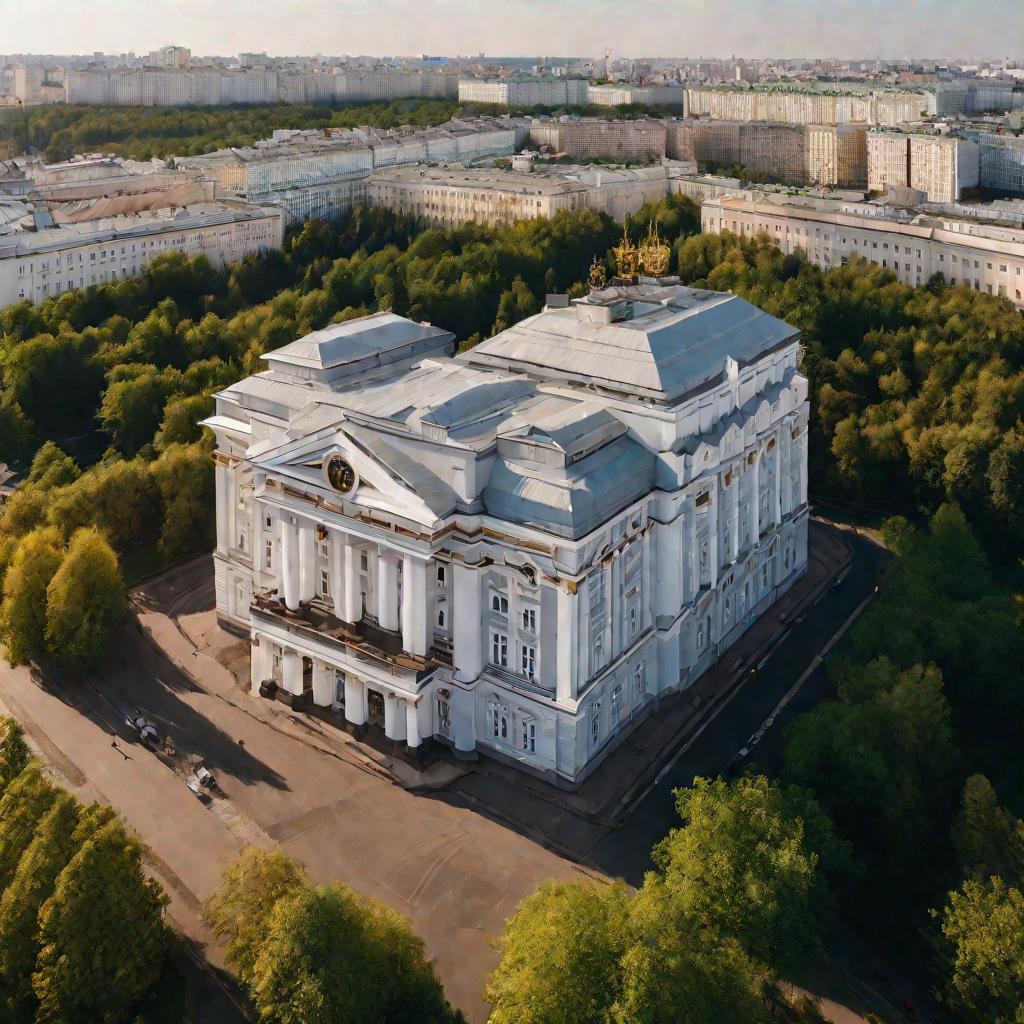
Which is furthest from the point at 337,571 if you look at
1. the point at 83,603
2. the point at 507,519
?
the point at 83,603

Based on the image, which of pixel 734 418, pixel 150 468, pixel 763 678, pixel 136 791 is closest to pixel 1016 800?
pixel 763 678

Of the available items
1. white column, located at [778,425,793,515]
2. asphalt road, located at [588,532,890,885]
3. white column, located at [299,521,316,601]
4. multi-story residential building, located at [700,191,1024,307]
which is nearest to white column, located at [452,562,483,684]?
white column, located at [299,521,316,601]

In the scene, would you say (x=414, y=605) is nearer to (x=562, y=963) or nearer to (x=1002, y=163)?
(x=562, y=963)

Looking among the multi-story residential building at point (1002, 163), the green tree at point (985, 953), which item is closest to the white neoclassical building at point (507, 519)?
the green tree at point (985, 953)

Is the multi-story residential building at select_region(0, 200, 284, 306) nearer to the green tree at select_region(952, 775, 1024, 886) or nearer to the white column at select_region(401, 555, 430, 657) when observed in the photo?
the white column at select_region(401, 555, 430, 657)

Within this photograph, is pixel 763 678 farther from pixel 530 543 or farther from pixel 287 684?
pixel 287 684

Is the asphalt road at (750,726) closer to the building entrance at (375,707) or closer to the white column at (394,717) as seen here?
the white column at (394,717)
